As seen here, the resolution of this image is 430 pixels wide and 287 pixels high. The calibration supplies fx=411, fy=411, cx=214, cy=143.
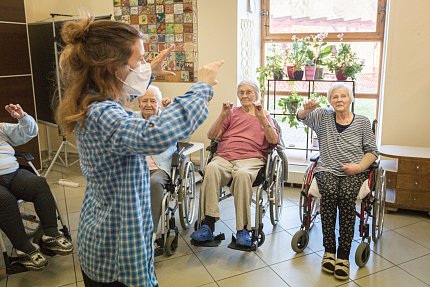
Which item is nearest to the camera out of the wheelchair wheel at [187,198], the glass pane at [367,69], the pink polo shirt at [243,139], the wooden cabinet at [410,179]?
the wheelchair wheel at [187,198]

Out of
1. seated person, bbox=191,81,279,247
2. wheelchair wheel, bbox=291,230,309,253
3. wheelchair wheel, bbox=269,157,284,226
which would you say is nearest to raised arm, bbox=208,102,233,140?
seated person, bbox=191,81,279,247

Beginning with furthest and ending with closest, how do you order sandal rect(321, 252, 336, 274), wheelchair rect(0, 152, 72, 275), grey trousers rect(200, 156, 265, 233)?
grey trousers rect(200, 156, 265, 233) → sandal rect(321, 252, 336, 274) → wheelchair rect(0, 152, 72, 275)

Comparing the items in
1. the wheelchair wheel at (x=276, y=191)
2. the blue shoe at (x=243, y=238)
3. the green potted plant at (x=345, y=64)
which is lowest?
the blue shoe at (x=243, y=238)

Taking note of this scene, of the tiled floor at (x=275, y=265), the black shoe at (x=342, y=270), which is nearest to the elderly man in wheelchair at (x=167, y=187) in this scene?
the tiled floor at (x=275, y=265)

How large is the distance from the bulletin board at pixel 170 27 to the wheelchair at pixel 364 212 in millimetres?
1943

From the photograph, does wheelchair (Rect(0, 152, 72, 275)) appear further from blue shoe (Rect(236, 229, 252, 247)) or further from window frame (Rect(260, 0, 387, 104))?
window frame (Rect(260, 0, 387, 104))

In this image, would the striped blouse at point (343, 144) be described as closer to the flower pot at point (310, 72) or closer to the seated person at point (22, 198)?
the flower pot at point (310, 72)

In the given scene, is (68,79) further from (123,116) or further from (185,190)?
(185,190)

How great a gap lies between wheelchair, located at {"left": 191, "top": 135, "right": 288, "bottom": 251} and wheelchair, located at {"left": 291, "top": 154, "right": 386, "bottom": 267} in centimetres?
23

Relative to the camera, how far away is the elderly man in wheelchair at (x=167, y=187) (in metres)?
2.55

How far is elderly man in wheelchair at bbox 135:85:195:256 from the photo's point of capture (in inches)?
100

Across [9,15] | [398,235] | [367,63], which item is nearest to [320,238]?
[398,235]

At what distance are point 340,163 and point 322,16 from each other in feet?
6.14

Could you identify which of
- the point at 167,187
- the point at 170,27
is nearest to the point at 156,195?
the point at 167,187
